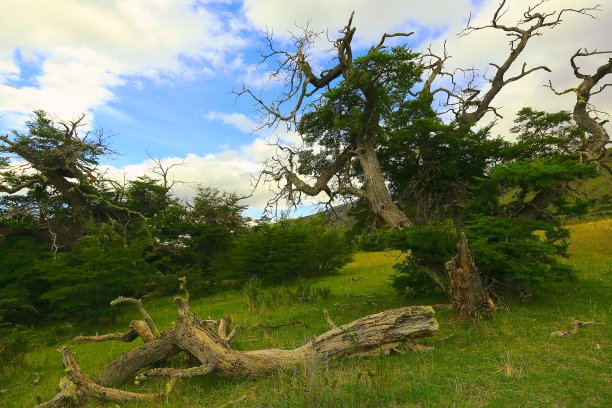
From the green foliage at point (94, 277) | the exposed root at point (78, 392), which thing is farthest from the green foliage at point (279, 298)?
the exposed root at point (78, 392)

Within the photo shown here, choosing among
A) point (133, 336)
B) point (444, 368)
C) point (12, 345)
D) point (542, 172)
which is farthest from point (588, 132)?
point (12, 345)

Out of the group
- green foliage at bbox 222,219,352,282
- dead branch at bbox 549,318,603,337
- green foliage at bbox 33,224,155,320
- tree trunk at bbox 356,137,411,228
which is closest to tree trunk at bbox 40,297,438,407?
dead branch at bbox 549,318,603,337

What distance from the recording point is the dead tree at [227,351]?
5.62 meters

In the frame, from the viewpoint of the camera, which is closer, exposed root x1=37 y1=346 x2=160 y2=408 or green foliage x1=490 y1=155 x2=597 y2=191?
exposed root x1=37 y1=346 x2=160 y2=408

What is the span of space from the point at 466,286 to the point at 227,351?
521 centimetres

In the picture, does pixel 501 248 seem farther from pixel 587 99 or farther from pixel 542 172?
pixel 587 99

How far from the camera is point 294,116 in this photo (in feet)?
37.5

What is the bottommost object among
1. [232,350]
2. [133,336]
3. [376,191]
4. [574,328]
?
[574,328]

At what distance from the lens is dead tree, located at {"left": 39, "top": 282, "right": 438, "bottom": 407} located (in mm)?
5617

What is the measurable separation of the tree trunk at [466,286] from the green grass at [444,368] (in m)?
0.28

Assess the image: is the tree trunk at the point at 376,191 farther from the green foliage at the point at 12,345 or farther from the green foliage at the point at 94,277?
the green foliage at the point at 94,277

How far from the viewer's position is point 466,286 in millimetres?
8039

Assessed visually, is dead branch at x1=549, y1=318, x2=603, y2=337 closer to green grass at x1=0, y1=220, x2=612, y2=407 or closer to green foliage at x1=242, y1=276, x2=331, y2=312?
green grass at x1=0, y1=220, x2=612, y2=407

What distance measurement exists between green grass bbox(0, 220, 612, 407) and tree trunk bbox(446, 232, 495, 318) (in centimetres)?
28
